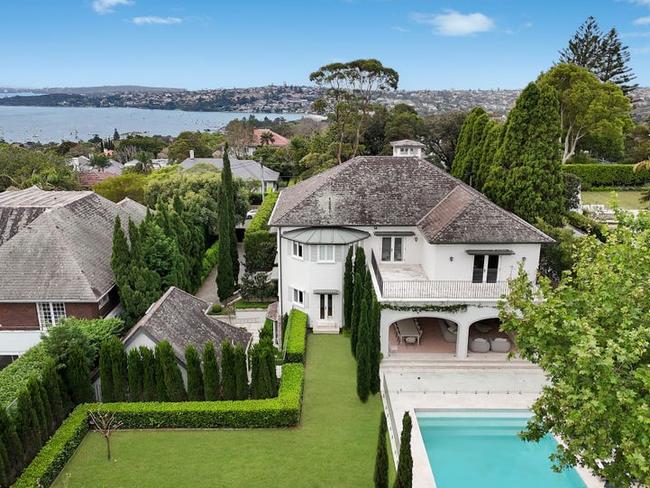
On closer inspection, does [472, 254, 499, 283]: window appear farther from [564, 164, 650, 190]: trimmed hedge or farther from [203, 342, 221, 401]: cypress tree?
[564, 164, 650, 190]: trimmed hedge

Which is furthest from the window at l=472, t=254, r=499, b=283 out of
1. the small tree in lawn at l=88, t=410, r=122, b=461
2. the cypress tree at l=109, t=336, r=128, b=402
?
the small tree in lawn at l=88, t=410, r=122, b=461

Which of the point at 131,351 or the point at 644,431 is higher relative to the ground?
the point at 644,431

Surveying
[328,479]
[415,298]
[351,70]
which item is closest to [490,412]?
[415,298]

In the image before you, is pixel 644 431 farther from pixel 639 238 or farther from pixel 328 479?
pixel 328 479

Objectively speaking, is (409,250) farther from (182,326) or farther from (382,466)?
(382,466)

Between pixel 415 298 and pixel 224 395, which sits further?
pixel 415 298
